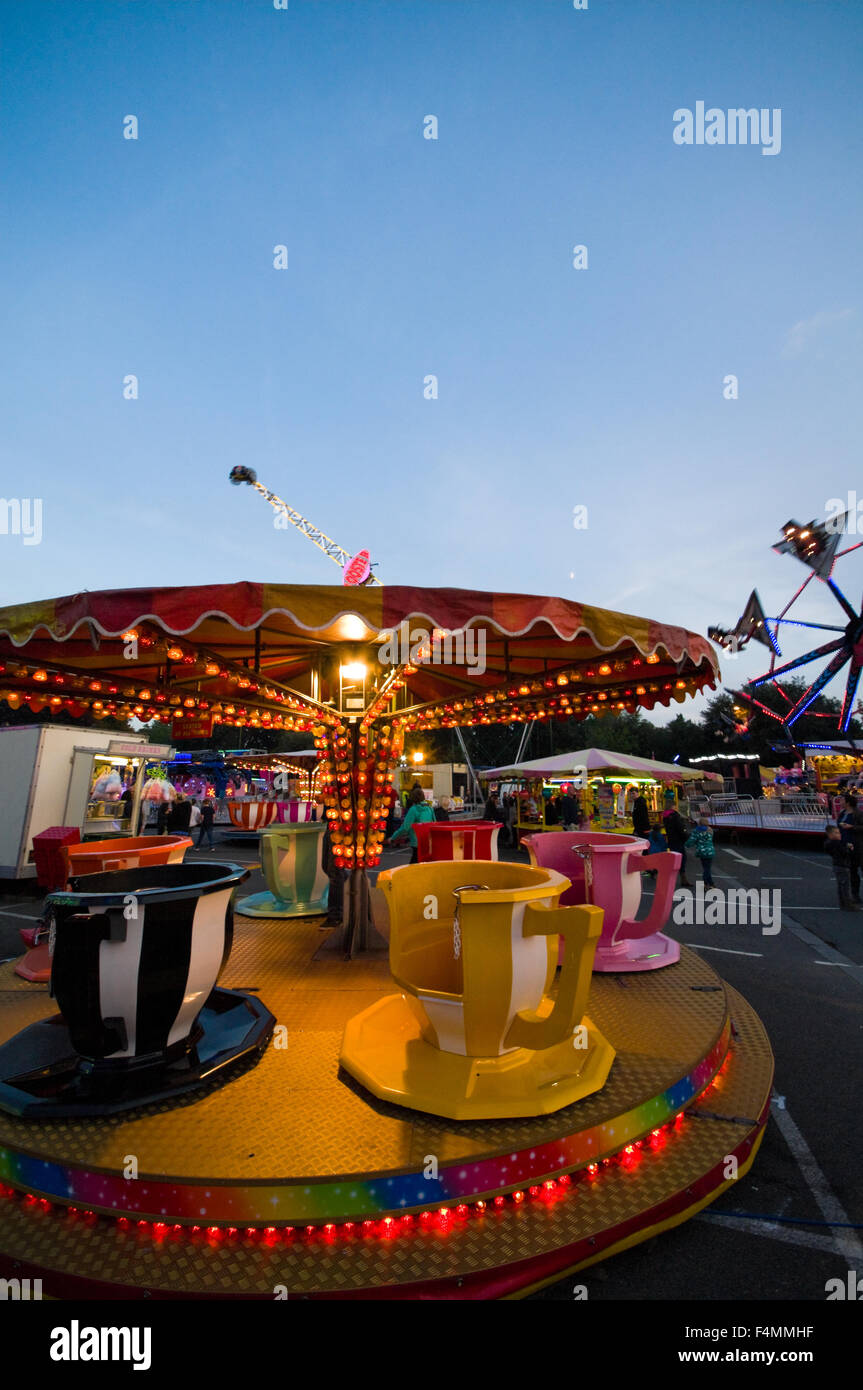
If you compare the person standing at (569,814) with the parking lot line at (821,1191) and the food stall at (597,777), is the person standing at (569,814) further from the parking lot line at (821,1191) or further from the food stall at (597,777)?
the parking lot line at (821,1191)

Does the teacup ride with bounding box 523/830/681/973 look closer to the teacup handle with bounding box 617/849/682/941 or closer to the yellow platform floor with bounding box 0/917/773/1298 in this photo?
the teacup handle with bounding box 617/849/682/941

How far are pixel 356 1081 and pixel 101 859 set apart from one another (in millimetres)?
2526

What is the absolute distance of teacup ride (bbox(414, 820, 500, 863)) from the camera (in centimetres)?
627

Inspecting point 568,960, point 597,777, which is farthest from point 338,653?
point 597,777

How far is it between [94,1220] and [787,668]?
4009 centimetres

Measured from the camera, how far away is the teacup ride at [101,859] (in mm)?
4160

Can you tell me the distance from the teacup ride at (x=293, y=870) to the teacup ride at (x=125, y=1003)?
12.2 feet

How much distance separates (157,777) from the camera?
67.3 feet

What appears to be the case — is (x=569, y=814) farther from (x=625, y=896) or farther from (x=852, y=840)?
(x=625, y=896)

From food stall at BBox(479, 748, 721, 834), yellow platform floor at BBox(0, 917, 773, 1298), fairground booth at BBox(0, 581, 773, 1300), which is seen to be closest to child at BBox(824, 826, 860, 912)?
food stall at BBox(479, 748, 721, 834)

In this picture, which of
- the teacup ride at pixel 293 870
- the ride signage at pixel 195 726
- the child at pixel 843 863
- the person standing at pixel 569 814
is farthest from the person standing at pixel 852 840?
the ride signage at pixel 195 726

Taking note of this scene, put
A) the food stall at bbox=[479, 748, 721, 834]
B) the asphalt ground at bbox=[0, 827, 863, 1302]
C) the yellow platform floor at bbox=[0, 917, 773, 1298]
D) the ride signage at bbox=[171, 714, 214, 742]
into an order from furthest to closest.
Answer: the food stall at bbox=[479, 748, 721, 834] → the ride signage at bbox=[171, 714, 214, 742] → the asphalt ground at bbox=[0, 827, 863, 1302] → the yellow platform floor at bbox=[0, 917, 773, 1298]

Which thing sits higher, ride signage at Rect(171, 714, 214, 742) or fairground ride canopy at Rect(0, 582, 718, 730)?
fairground ride canopy at Rect(0, 582, 718, 730)

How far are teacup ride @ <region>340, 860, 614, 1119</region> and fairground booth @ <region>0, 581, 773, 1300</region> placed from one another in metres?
0.01
